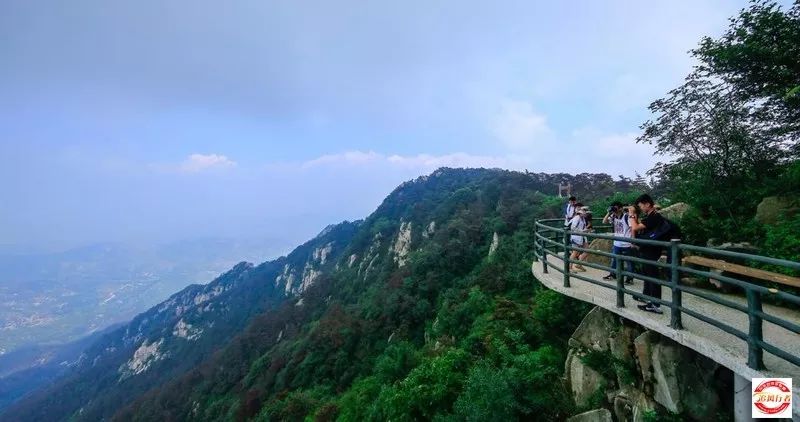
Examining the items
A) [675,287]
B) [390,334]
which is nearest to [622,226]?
[675,287]

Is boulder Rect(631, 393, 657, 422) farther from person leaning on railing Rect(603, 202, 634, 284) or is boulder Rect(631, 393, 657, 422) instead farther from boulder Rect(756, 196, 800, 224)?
boulder Rect(756, 196, 800, 224)

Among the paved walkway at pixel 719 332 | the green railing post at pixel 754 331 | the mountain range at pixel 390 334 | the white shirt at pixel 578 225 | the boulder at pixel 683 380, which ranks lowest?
the mountain range at pixel 390 334

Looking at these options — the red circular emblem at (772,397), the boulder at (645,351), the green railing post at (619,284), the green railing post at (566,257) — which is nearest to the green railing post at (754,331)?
the red circular emblem at (772,397)

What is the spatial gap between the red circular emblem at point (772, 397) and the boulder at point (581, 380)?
240cm

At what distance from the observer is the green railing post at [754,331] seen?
3211mm

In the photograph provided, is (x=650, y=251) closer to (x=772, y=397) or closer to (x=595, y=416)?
(x=772, y=397)

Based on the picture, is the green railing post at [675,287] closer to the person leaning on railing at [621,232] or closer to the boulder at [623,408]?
the boulder at [623,408]

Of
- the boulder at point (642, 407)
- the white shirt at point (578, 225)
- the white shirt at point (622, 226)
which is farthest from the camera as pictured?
the white shirt at point (578, 225)

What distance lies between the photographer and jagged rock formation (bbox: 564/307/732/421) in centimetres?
434

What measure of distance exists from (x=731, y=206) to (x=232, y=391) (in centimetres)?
4546

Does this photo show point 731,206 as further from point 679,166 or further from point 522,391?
point 522,391

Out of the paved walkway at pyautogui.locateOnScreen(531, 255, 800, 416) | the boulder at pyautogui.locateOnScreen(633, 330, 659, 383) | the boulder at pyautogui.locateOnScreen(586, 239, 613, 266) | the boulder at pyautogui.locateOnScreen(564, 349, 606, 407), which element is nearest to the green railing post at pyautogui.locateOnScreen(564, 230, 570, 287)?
the paved walkway at pyautogui.locateOnScreen(531, 255, 800, 416)

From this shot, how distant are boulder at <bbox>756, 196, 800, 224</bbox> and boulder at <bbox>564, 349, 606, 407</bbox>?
171 inches

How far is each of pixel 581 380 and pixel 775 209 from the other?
4.88 meters
